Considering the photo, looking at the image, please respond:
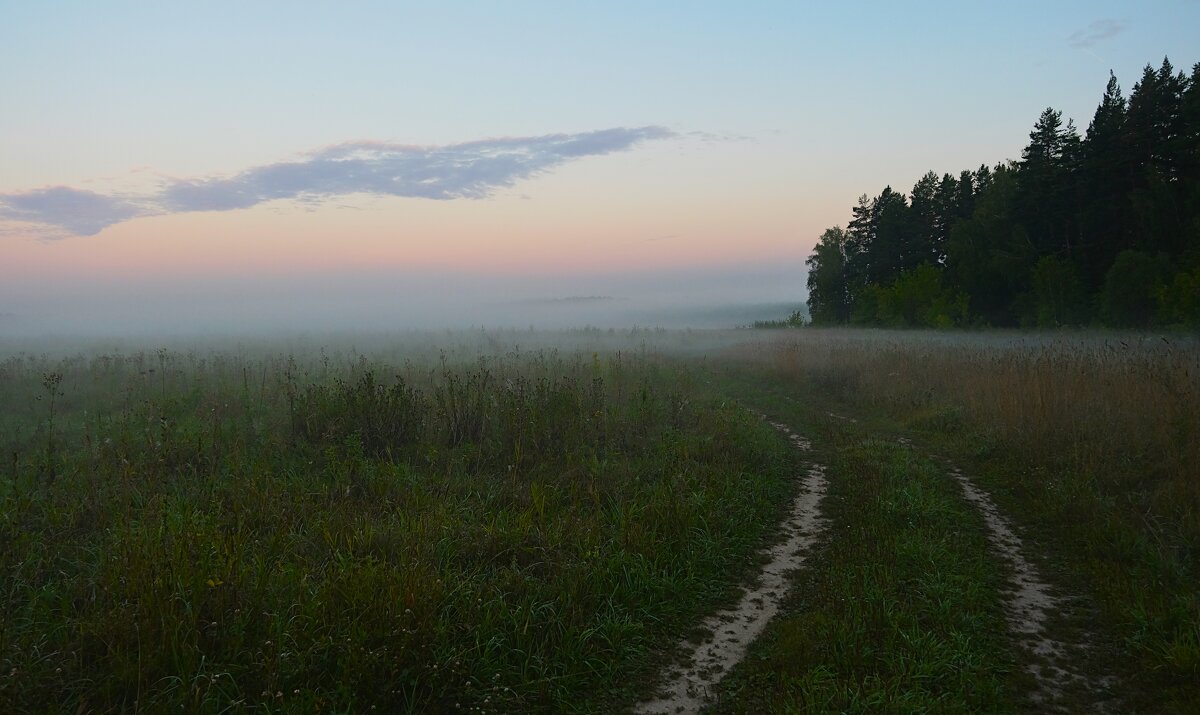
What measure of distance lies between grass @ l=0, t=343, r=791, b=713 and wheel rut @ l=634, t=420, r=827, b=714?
238 millimetres

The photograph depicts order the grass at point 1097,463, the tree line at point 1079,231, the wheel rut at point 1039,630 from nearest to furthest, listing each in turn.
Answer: the wheel rut at point 1039,630
the grass at point 1097,463
the tree line at point 1079,231

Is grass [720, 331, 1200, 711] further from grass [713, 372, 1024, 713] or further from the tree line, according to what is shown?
the tree line

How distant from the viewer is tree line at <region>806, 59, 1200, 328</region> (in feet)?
98.6

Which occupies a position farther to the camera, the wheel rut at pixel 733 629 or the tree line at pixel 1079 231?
the tree line at pixel 1079 231

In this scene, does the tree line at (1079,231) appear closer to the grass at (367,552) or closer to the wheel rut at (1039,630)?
the wheel rut at (1039,630)

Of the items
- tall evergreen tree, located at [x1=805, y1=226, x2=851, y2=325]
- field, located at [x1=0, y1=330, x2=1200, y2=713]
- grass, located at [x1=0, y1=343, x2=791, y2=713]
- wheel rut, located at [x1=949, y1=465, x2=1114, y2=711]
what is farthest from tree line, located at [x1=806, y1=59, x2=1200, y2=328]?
grass, located at [x1=0, y1=343, x2=791, y2=713]

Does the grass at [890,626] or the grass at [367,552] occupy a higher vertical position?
the grass at [367,552]

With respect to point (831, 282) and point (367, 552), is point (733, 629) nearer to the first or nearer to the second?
point (367, 552)

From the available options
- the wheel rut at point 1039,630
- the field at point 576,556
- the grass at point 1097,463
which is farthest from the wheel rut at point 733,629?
the grass at point 1097,463

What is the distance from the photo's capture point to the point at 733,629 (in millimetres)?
4766

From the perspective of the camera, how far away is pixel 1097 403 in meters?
9.96

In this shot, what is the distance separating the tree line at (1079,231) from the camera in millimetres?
30062

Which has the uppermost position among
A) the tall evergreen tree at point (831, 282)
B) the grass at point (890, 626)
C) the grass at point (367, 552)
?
the tall evergreen tree at point (831, 282)

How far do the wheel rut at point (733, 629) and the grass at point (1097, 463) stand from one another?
7.31 feet
